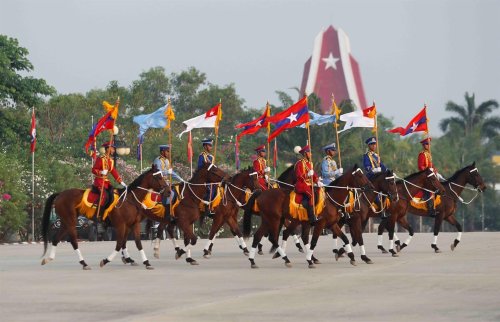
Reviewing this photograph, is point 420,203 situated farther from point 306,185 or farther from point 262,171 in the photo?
point 306,185

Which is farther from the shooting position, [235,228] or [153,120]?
[153,120]

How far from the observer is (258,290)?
69.9 ft

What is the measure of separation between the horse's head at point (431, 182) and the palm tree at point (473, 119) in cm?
7301

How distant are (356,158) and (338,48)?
6793cm

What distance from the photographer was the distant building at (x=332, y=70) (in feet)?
480

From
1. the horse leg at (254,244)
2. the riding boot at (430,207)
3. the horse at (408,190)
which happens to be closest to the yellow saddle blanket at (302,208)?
the horse leg at (254,244)

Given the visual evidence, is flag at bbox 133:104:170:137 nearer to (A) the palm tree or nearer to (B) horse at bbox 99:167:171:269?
(B) horse at bbox 99:167:171:269

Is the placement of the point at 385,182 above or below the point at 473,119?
below

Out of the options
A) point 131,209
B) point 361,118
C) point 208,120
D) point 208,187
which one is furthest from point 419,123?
point 131,209

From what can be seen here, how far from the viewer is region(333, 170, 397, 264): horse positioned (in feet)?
94.2

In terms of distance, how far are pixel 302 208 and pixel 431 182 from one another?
254 inches


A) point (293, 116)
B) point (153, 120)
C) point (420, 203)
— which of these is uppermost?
point (153, 120)

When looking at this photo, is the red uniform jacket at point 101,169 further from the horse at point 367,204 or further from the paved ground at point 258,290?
the horse at point 367,204

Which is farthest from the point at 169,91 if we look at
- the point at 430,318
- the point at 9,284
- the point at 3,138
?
the point at 430,318
